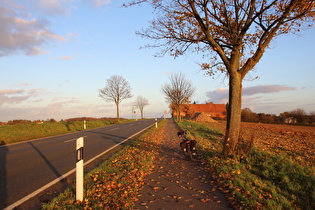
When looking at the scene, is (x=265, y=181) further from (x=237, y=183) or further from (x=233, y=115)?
(x=233, y=115)

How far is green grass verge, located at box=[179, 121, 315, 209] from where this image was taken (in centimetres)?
426

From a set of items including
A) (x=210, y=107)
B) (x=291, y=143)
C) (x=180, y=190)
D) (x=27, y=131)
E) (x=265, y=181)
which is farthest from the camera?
(x=210, y=107)

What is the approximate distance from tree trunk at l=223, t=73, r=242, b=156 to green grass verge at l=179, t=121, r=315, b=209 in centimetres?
49

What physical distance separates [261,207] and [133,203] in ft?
7.70

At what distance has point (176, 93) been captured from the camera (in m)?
43.1

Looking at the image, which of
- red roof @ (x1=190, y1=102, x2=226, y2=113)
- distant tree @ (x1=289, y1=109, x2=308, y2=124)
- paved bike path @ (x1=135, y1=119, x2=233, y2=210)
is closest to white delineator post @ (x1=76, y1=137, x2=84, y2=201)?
paved bike path @ (x1=135, y1=119, x2=233, y2=210)

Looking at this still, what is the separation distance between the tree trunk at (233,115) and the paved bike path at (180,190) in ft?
4.00

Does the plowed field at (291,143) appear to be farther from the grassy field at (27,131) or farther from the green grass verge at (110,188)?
the grassy field at (27,131)

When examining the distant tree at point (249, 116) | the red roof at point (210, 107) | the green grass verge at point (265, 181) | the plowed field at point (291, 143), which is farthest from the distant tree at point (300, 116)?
the red roof at point (210, 107)

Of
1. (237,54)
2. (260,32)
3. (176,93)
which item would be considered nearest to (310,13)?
(260,32)

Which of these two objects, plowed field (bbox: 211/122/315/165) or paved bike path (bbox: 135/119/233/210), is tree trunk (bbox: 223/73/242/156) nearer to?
paved bike path (bbox: 135/119/233/210)

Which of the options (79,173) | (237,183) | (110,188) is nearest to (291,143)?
(237,183)

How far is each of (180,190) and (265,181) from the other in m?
2.20

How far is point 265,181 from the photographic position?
5.53m
